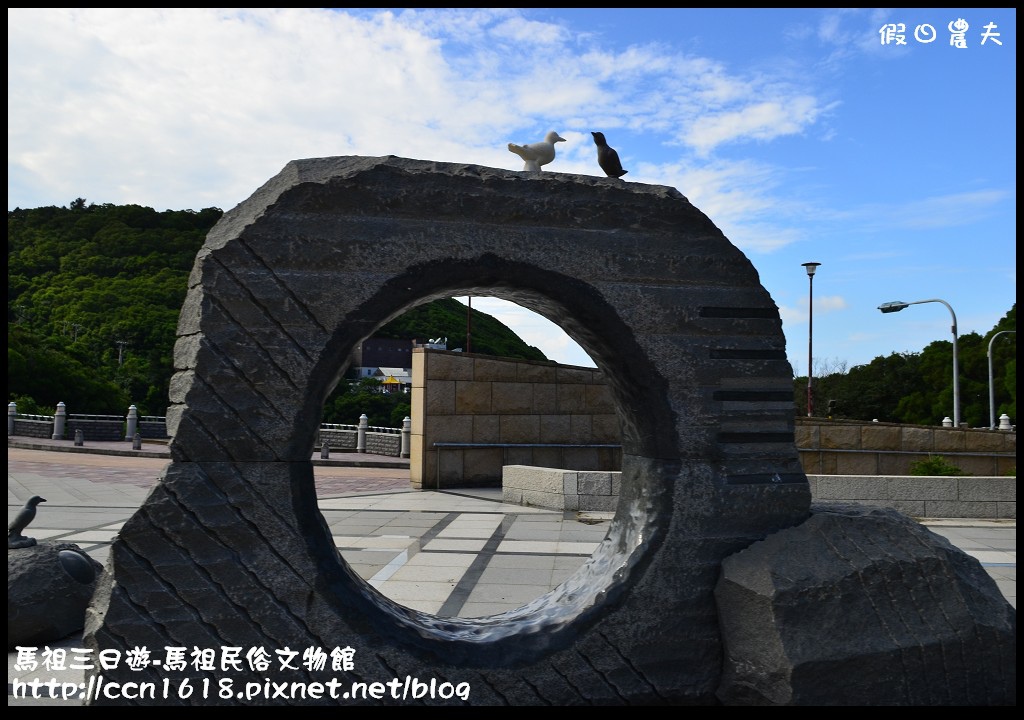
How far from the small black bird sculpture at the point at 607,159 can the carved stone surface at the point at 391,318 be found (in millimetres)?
426

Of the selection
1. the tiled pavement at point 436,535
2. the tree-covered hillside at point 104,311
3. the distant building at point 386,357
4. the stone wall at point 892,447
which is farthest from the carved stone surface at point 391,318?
the distant building at point 386,357

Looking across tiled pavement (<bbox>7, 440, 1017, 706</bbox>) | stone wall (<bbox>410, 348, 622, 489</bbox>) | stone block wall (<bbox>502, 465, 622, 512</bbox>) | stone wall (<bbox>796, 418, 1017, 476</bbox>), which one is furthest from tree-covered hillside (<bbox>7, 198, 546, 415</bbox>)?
stone wall (<bbox>796, 418, 1017, 476</bbox>)

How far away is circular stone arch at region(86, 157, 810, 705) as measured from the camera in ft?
10.9

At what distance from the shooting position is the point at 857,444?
13.6m

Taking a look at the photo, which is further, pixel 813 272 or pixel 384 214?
pixel 813 272

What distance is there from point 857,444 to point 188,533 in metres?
13.0

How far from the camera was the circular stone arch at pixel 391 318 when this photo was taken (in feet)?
10.9

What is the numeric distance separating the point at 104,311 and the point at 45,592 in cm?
4465

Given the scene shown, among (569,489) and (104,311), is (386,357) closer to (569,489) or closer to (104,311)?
(104,311)

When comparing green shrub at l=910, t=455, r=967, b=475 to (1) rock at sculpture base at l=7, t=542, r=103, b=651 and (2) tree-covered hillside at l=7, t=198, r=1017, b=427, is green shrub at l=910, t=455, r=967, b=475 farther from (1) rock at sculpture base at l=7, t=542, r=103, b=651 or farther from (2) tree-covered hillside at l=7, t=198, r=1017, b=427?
(2) tree-covered hillside at l=7, t=198, r=1017, b=427

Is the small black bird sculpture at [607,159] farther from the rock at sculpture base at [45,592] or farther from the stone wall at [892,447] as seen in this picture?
the stone wall at [892,447]

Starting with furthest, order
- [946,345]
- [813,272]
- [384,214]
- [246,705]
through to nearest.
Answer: [946,345]
[813,272]
[384,214]
[246,705]

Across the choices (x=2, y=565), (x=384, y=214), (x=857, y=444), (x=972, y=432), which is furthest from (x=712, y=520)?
(x=972, y=432)

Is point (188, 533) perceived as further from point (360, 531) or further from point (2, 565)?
point (360, 531)
